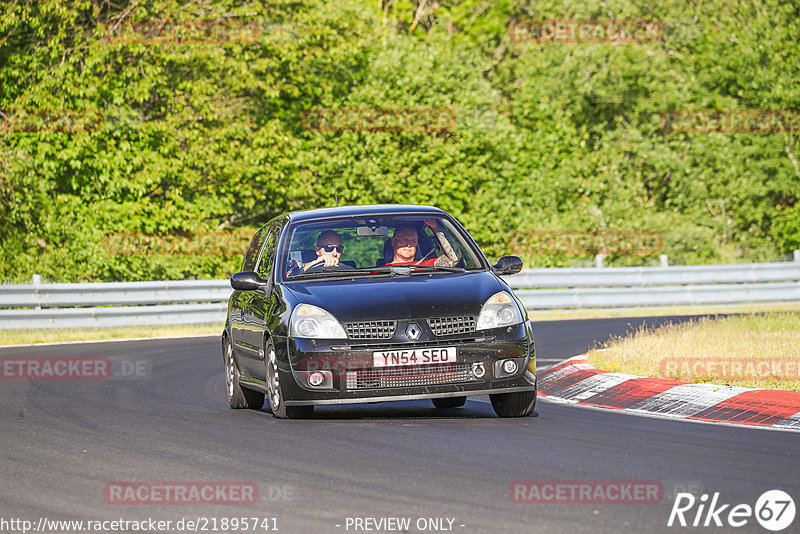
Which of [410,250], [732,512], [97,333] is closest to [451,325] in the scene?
[410,250]

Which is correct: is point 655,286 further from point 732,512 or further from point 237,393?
point 732,512

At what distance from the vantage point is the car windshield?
10295 mm

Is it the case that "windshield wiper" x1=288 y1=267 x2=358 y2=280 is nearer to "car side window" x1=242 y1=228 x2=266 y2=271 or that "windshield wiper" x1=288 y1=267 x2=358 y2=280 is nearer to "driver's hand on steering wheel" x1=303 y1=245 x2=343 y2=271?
"driver's hand on steering wheel" x1=303 y1=245 x2=343 y2=271

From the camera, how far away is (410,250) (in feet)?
34.6

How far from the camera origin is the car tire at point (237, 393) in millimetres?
11172

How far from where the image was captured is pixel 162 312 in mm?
24359

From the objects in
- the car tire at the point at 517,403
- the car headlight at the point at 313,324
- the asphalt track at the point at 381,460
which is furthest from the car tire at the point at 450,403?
the car headlight at the point at 313,324

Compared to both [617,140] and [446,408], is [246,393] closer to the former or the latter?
[446,408]

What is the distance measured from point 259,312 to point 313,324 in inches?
47.3

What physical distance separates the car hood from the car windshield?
0.28 metres

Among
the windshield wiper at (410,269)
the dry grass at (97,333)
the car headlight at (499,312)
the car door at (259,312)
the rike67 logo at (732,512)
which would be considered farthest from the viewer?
the dry grass at (97,333)

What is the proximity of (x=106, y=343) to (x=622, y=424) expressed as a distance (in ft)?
43.5

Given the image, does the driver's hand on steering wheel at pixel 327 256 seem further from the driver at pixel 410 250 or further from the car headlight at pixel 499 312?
the car headlight at pixel 499 312

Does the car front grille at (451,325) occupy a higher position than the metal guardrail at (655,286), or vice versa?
the car front grille at (451,325)
